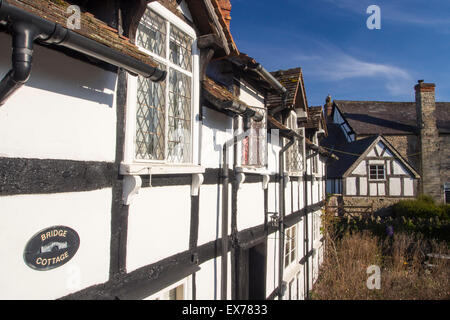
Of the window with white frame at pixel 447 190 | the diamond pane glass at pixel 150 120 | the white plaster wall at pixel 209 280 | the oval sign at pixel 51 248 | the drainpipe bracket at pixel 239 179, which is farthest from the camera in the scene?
the window with white frame at pixel 447 190

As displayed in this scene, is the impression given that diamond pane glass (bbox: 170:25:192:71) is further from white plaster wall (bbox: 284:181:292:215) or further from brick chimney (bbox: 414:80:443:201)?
brick chimney (bbox: 414:80:443:201)

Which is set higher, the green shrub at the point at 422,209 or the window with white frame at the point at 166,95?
the window with white frame at the point at 166,95

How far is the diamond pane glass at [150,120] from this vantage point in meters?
3.38

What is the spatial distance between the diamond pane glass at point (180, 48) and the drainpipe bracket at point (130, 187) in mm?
1812

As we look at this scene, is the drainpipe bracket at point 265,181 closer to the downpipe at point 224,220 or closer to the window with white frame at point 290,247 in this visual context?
the downpipe at point 224,220

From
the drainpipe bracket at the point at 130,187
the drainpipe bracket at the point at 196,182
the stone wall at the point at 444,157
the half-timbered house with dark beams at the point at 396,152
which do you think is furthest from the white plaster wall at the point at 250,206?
the stone wall at the point at 444,157

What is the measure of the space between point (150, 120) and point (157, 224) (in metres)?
1.19

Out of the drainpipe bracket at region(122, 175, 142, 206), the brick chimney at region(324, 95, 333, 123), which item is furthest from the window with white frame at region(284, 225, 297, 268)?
the brick chimney at region(324, 95, 333, 123)

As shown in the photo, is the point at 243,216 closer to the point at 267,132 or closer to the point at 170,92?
the point at 267,132

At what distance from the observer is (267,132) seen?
688 cm

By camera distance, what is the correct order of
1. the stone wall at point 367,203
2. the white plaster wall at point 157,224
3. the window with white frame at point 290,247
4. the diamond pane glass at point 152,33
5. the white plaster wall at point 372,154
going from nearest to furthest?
the white plaster wall at point 157,224 < the diamond pane glass at point 152,33 < the window with white frame at point 290,247 < the stone wall at point 367,203 < the white plaster wall at point 372,154

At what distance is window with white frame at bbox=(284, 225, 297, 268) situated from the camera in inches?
328
